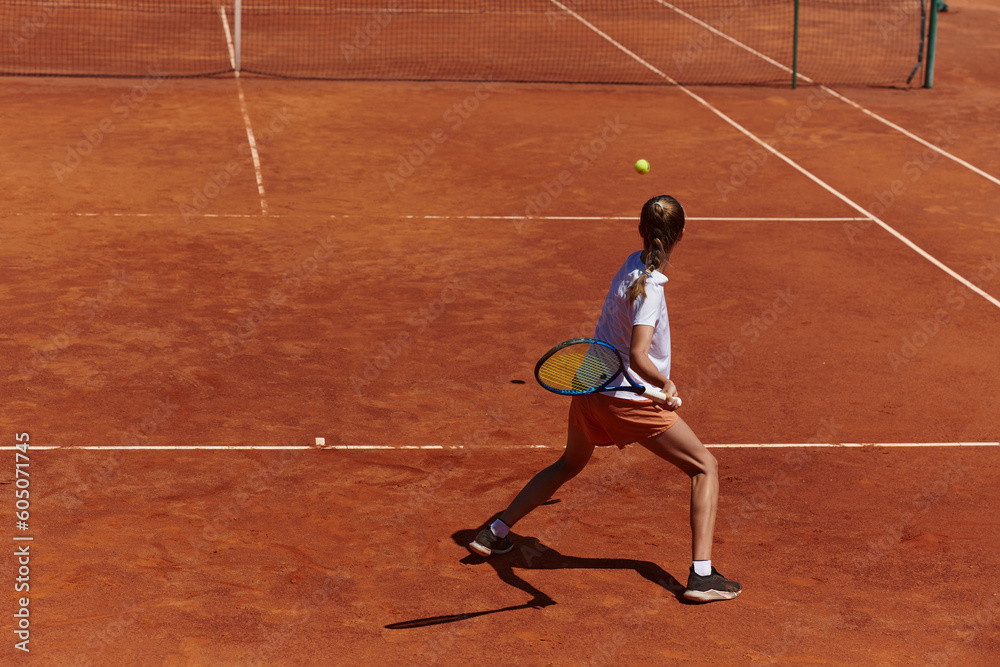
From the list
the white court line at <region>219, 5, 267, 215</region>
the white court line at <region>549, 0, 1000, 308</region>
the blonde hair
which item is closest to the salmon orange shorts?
the blonde hair

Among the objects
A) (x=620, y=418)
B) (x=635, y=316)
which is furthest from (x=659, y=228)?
(x=620, y=418)

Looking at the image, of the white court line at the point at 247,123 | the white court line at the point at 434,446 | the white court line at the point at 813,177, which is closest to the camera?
the white court line at the point at 434,446

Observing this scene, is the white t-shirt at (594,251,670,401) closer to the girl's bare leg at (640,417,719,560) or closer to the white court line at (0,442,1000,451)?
the girl's bare leg at (640,417,719,560)

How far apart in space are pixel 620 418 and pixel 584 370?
0.30m

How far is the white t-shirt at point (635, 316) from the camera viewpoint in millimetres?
6078

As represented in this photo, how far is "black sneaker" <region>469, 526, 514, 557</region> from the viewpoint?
6.96 m

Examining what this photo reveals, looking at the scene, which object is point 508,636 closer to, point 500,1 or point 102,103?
point 102,103

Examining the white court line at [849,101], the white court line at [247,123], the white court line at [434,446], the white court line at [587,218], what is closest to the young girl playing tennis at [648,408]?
the white court line at [434,446]

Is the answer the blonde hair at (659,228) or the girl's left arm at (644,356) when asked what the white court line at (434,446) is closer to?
the girl's left arm at (644,356)

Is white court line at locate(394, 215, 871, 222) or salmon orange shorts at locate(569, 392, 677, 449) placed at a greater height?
salmon orange shorts at locate(569, 392, 677, 449)

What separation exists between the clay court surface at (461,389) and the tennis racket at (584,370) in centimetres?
114

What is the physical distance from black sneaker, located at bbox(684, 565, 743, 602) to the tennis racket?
3.34 ft

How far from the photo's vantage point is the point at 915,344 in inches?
420

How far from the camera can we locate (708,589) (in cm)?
654
